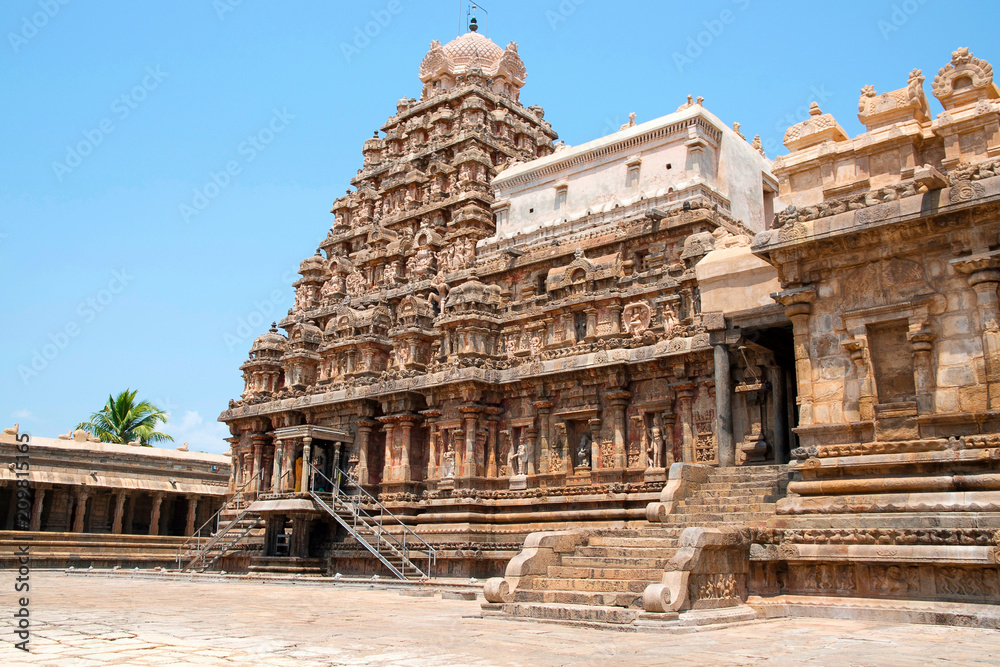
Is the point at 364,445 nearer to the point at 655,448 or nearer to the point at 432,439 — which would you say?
the point at 432,439

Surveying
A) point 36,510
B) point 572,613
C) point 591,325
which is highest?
point 591,325

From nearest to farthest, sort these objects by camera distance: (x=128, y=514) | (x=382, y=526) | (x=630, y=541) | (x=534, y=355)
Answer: (x=630, y=541) < (x=382, y=526) < (x=534, y=355) < (x=128, y=514)

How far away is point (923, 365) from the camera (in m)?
14.0

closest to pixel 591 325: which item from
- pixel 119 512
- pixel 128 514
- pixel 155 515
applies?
pixel 119 512

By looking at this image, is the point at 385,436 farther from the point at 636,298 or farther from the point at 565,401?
the point at 636,298

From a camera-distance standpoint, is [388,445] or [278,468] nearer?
[388,445]

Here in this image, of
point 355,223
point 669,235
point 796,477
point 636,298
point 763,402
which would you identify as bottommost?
point 796,477

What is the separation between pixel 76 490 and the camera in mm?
42281

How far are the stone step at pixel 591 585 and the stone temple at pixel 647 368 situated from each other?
0.13ft

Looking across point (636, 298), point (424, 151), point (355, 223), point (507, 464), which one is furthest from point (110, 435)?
point (636, 298)

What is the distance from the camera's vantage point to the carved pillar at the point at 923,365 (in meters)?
13.8

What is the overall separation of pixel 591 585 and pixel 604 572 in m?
0.34

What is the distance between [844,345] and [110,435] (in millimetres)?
51844

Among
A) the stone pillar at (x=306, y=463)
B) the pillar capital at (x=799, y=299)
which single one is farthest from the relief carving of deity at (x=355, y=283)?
the pillar capital at (x=799, y=299)
